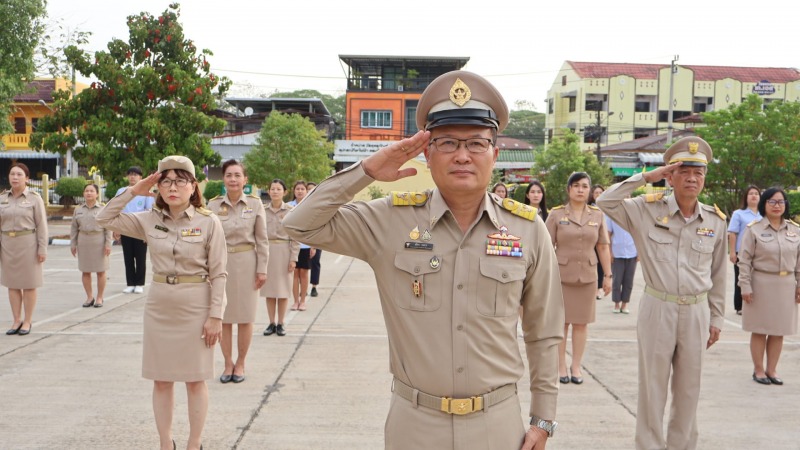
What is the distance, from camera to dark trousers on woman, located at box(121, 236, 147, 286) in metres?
11.4

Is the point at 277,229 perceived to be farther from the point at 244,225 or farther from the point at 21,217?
the point at 21,217

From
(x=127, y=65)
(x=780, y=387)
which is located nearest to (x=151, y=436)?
(x=780, y=387)

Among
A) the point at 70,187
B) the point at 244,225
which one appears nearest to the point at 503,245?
the point at 244,225

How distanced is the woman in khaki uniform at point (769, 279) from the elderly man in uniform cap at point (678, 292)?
7.23ft

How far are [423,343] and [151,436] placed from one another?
3.24 meters

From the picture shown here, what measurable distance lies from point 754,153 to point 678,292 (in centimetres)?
2181

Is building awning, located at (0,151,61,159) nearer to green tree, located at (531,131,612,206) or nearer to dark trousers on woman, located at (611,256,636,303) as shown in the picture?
green tree, located at (531,131,612,206)

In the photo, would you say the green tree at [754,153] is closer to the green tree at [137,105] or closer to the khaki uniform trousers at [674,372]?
the green tree at [137,105]

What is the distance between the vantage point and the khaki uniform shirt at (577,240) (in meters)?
6.42

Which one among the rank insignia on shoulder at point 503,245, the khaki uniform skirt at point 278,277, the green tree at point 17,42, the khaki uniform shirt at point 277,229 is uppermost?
the green tree at point 17,42

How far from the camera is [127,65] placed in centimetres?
1798

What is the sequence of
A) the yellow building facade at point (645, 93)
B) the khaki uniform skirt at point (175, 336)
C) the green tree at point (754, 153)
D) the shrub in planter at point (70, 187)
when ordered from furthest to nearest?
1. the yellow building facade at point (645, 93)
2. the shrub in planter at point (70, 187)
3. the green tree at point (754, 153)
4. the khaki uniform skirt at point (175, 336)

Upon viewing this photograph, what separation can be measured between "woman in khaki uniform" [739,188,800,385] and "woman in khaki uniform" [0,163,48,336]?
7729 mm

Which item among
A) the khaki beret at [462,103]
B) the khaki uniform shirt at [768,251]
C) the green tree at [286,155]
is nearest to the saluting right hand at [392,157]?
the khaki beret at [462,103]
